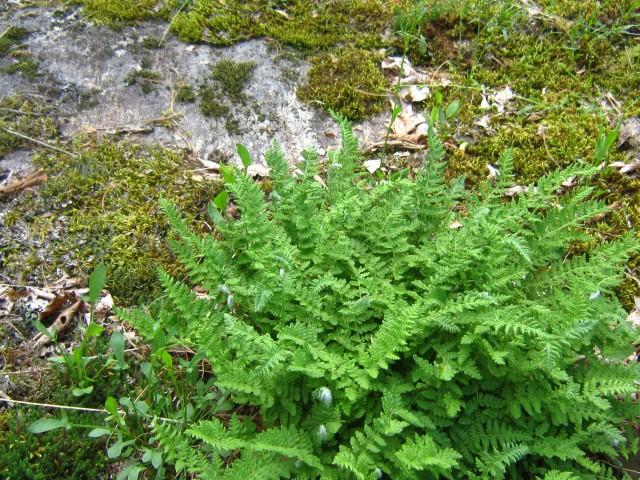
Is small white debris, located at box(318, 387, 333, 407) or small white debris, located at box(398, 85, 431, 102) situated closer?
small white debris, located at box(318, 387, 333, 407)

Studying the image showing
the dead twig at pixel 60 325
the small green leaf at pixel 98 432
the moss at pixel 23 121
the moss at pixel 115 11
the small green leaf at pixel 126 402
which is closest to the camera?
the small green leaf at pixel 98 432

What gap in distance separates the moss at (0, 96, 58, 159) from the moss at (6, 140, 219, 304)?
23 cm

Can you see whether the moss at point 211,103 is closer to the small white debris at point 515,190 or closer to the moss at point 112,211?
the moss at point 112,211

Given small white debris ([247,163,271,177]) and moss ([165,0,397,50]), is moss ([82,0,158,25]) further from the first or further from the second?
small white debris ([247,163,271,177])

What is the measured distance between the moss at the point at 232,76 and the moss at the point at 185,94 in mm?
247

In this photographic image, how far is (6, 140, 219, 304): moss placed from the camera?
3.45 meters

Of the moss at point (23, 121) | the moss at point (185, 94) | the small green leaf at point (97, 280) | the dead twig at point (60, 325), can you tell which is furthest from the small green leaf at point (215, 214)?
the moss at point (23, 121)

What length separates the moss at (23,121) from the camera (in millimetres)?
3969

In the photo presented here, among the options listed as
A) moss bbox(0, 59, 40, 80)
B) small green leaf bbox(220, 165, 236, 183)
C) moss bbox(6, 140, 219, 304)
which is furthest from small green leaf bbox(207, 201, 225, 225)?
moss bbox(0, 59, 40, 80)

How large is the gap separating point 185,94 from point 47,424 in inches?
110

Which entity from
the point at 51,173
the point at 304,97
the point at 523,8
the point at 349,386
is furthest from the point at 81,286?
the point at 523,8

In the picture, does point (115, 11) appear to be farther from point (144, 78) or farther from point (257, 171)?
point (257, 171)

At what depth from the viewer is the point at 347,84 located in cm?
468

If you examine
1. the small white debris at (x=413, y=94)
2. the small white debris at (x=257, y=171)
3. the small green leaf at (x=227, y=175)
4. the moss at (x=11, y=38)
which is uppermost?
the moss at (x=11, y=38)
